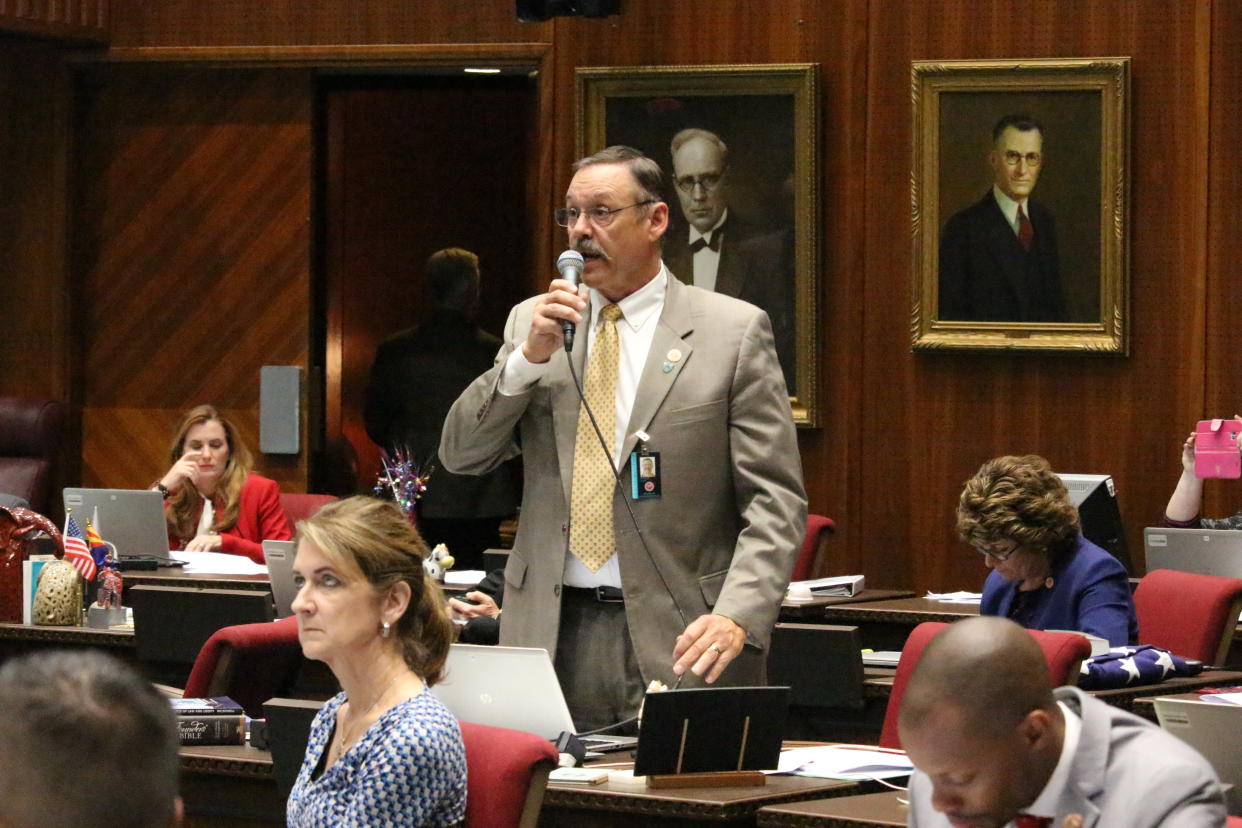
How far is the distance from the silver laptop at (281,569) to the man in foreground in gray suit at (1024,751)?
399 centimetres

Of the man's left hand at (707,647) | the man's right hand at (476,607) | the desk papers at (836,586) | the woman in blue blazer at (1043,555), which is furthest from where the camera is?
the desk papers at (836,586)

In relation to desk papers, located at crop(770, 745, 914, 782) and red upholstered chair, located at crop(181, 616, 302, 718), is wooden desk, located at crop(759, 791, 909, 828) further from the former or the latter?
red upholstered chair, located at crop(181, 616, 302, 718)

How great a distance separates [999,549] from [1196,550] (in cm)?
148

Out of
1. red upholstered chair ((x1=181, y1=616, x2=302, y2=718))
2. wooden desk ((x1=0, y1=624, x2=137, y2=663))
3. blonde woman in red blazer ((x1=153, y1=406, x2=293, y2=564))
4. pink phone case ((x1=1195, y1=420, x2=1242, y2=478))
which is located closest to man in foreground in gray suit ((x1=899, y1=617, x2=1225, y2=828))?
red upholstered chair ((x1=181, y1=616, x2=302, y2=718))

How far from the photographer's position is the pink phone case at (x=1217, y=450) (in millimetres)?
7066

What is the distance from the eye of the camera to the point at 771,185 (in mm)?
8023

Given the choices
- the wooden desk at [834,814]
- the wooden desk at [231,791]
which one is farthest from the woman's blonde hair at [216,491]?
the wooden desk at [834,814]

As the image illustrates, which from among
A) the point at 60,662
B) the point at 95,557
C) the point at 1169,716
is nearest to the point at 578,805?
the point at 1169,716

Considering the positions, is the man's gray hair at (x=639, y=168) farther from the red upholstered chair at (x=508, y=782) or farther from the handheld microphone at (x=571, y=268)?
the red upholstered chair at (x=508, y=782)

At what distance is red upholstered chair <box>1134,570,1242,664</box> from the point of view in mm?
5250

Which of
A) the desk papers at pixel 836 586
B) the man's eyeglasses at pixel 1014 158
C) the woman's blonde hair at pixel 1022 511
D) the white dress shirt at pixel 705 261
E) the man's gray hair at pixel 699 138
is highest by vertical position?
the man's gray hair at pixel 699 138

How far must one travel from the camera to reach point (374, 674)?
10.7 ft

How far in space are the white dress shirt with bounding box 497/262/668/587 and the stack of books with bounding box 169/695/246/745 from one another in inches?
30.0

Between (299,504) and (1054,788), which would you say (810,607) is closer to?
(299,504)
